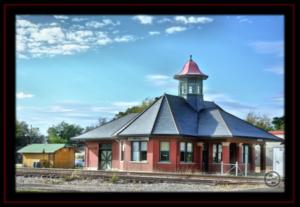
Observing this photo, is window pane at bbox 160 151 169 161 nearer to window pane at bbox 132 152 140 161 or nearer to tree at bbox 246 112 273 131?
window pane at bbox 132 152 140 161

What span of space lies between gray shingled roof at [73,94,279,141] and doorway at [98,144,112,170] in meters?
0.89

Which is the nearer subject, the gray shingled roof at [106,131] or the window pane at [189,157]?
the window pane at [189,157]

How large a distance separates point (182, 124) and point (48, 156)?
11213mm

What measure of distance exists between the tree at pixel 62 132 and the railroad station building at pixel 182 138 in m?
5.75

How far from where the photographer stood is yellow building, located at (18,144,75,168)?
37938 mm

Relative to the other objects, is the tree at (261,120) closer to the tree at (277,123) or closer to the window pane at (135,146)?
the tree at (277,123)

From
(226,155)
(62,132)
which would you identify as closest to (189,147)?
(226,155)

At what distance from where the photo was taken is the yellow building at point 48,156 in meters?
37.9

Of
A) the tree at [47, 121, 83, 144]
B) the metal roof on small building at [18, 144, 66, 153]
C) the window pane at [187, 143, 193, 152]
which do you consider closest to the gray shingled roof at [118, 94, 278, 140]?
the window pane at [187, 143, 193, 152]

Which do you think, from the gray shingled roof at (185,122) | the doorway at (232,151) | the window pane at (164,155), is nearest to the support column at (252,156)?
the gray shingled roof at (185,122)
